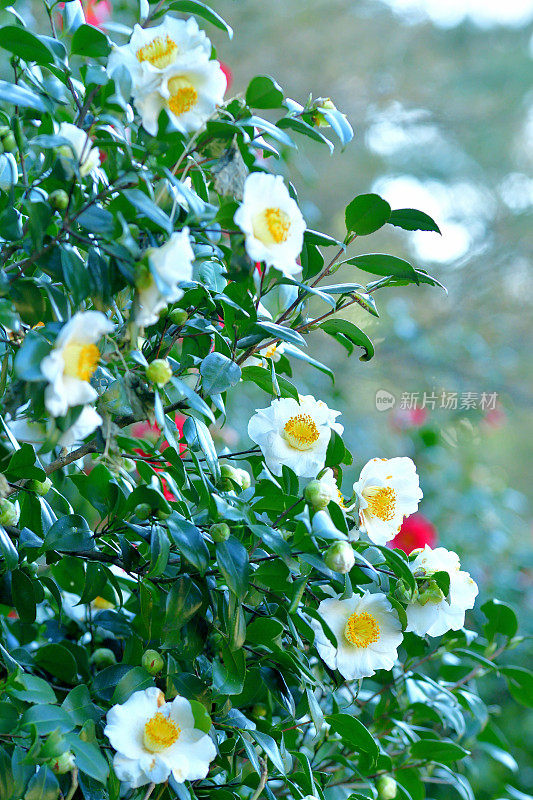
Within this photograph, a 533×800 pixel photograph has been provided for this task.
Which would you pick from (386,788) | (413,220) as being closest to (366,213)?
(413,220)

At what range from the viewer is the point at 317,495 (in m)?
0.45

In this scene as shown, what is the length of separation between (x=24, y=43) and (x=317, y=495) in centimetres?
34

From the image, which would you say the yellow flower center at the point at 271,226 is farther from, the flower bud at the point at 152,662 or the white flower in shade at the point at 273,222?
the flower bud at the point at 152,662

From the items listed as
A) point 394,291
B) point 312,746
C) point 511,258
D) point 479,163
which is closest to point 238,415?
point 312,746

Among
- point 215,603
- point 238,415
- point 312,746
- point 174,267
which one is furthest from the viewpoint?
point 238,415

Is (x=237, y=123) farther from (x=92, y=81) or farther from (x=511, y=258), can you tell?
(x=511, y=258)

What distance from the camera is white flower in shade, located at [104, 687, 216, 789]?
0.43m

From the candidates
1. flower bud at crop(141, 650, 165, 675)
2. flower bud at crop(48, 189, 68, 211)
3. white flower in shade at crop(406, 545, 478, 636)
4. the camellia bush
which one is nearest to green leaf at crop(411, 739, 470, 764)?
the camellia bush

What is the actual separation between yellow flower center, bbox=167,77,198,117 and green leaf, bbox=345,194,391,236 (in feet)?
0.42

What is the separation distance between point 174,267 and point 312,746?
46cm

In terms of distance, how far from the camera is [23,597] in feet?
1.76

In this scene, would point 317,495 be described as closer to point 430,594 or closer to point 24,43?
point 430,594

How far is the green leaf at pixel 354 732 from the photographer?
1.76 feet

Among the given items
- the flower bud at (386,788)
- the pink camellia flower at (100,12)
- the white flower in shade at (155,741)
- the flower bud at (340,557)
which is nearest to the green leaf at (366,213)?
the flower bud at (340,557)
